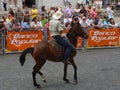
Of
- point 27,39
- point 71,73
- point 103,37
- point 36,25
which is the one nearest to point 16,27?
point 27,39

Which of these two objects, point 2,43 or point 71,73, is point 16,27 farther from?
point 71,73

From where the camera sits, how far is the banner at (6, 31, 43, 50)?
17234mm

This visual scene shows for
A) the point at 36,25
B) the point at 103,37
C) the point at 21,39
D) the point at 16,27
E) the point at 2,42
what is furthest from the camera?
the point at 103,37

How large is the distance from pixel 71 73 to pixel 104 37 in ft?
21.3

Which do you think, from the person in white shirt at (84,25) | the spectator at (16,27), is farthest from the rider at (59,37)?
the person in white shirt at (84,25)

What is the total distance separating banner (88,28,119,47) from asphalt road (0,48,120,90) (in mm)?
1625

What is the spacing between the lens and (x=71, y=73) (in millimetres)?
12992

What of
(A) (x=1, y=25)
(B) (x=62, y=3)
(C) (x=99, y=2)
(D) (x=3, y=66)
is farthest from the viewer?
(C) (x=99, y=2)

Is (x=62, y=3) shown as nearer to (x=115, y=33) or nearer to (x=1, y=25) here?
(x=115, y=33)

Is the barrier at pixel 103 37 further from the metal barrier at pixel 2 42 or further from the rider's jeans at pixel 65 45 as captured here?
the rider's jeans at pixel 65 45

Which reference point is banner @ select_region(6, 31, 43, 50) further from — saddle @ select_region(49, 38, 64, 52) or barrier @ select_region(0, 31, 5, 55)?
saddle @ select_region(49, 38, 64, 52)

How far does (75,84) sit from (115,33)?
839cm

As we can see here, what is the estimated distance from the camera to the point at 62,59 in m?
11.5

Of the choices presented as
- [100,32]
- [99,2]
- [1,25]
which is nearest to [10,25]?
[1,25]
